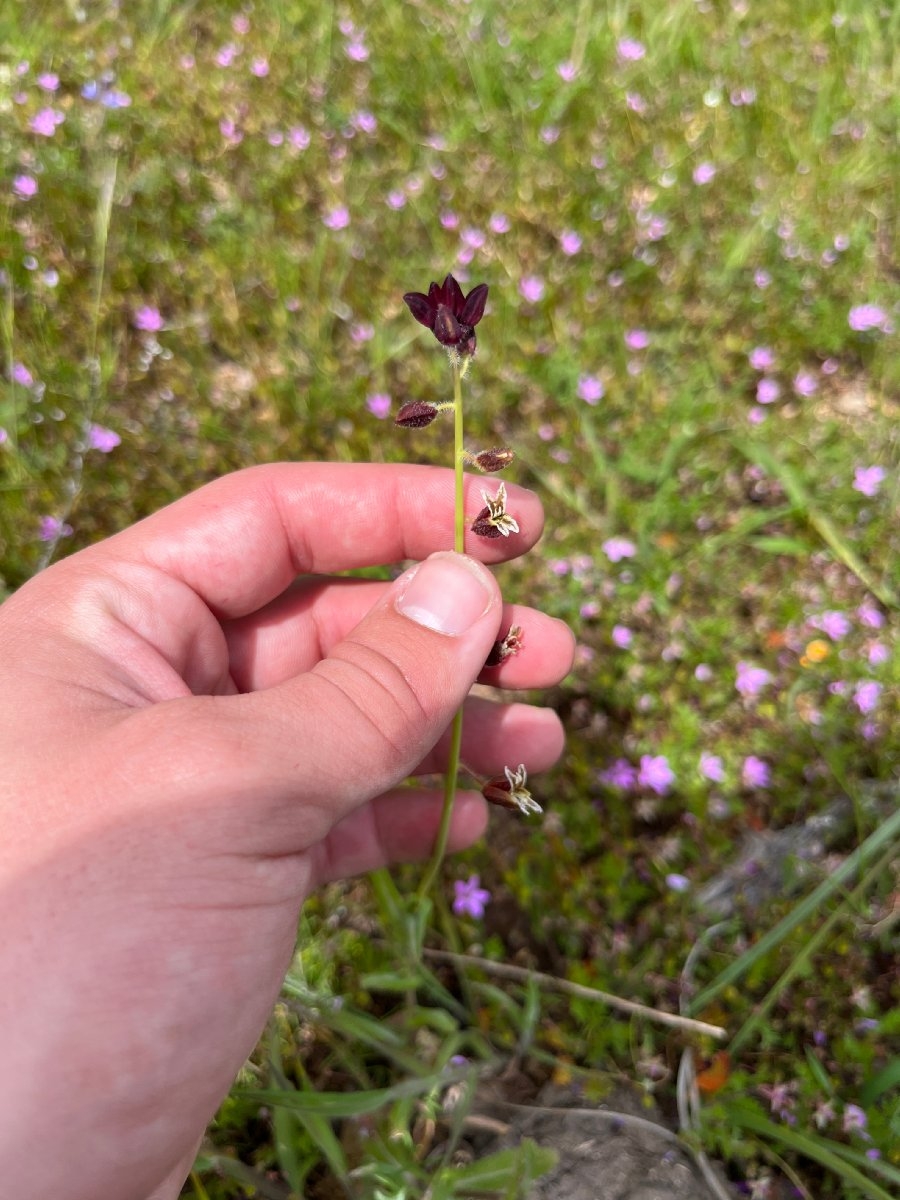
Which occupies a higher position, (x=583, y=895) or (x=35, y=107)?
(x=35, y=107)

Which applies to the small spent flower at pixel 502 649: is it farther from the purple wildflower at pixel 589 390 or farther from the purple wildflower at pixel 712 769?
the purple wildflower at pixel 589 390

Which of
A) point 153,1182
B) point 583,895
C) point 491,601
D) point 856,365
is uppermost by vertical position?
point 856,365

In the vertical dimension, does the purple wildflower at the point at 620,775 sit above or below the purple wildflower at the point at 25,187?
below

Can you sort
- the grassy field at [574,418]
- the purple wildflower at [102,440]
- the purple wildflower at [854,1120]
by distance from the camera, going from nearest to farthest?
the purple wildflower at [854,1120], the grassy field at [574,418], the purple wildflower at [102,440]

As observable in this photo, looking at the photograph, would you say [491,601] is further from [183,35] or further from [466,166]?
[183,35]

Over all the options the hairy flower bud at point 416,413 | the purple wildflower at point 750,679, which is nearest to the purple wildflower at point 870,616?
the purple wildflower at point 750,679

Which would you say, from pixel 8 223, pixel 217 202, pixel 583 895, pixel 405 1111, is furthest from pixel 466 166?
pixel 405 1111

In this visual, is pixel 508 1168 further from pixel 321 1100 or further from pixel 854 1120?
pixel 854 1120

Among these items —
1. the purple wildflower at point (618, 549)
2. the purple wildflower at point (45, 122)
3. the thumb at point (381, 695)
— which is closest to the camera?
the thumb at point (381, 695)
